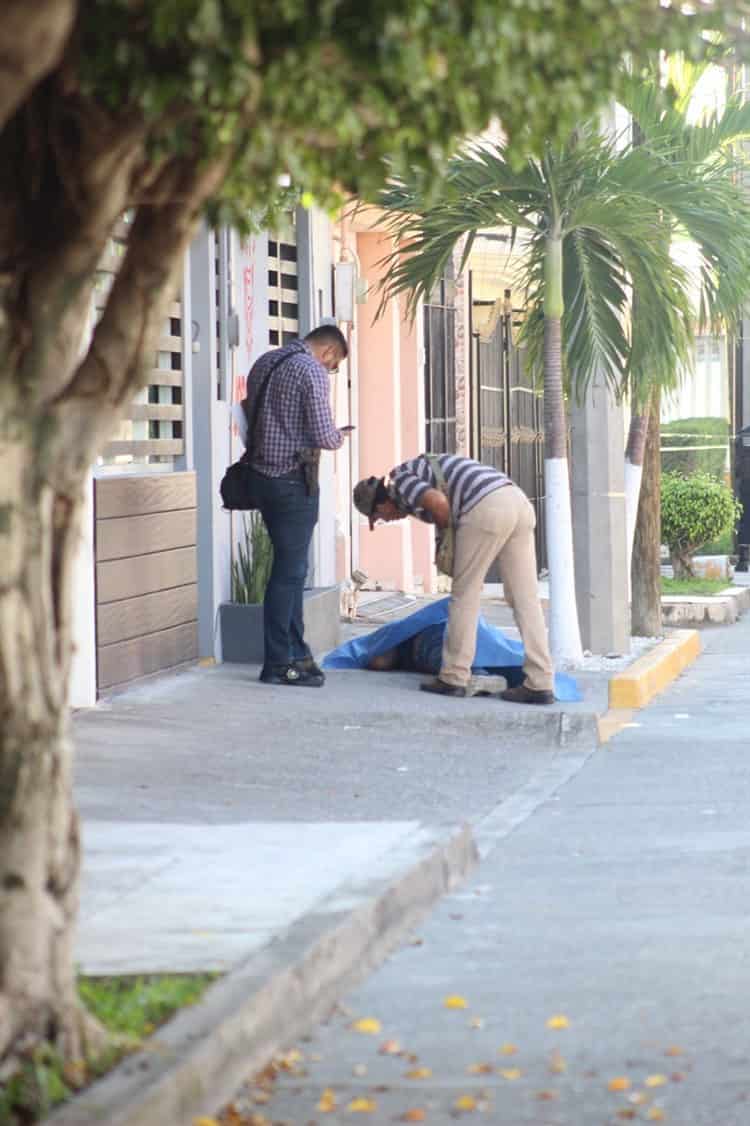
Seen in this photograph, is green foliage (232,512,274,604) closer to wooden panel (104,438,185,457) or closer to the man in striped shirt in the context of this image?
wooden panel (104,438,185,457)

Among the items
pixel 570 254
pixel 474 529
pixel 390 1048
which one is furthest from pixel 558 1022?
pixel 570 254

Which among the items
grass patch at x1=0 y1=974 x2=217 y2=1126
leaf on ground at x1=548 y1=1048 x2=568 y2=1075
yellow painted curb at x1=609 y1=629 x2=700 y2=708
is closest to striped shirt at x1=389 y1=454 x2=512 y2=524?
yellow painted curb at x1=609 y1=629 x2=700 y2=708

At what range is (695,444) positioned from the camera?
2906 centimetres

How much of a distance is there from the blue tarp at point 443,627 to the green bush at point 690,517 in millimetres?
10053

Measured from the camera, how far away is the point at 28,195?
4.75 meters

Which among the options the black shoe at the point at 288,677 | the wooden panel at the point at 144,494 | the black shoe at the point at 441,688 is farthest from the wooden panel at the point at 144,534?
the black shoe at the point at 441,688

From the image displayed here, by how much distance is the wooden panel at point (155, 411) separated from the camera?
12.2 meters

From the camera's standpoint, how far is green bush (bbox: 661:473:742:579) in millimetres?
22734

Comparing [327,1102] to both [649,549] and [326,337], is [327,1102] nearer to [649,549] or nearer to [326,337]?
[326,337]

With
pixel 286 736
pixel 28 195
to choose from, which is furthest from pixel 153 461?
pixel 28 195

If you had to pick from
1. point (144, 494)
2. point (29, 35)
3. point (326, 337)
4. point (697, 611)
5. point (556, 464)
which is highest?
point (29, 35)

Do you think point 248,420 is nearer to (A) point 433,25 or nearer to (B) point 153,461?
(B) point 153,461

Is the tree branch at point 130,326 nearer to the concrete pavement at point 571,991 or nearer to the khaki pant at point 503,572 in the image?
the concrete pavement at point 571,991

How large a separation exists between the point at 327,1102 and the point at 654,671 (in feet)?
29.3
